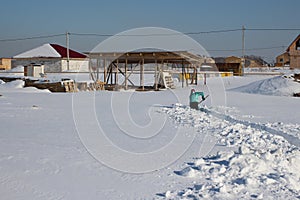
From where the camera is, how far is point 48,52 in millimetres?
49562

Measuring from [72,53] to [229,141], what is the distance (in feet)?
155

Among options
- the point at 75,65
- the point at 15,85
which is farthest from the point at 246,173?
the point at 75,65

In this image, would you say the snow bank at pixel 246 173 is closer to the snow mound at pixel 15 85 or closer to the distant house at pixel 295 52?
the snow mound at pixel 15 85

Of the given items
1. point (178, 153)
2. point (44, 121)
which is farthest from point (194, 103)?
point (178, 153)

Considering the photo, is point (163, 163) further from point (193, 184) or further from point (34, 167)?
point (34, 167)

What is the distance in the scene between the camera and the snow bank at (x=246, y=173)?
3666mm

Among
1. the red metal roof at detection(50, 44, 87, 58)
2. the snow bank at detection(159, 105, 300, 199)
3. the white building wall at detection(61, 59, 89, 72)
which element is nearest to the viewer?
the snow bank at detection(159, 105, 300, 199)

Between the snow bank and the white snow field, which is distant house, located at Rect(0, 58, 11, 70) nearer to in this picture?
the white snow field

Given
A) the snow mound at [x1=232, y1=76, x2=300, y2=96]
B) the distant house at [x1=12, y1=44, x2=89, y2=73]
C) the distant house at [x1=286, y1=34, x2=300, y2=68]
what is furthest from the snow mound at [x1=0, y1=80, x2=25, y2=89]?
the distant house at [x1=286, y1=34, x2=300, y2=68]

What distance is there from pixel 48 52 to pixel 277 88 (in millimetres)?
37088

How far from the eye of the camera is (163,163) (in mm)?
4852

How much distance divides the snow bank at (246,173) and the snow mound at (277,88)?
1382 cm

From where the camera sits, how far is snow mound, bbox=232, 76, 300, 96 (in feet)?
62.9

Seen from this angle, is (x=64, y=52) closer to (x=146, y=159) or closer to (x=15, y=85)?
(x=15, y=85)
